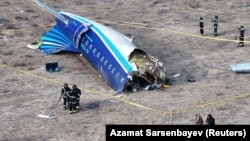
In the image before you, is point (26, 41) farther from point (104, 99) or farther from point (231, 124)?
point (231, 124)

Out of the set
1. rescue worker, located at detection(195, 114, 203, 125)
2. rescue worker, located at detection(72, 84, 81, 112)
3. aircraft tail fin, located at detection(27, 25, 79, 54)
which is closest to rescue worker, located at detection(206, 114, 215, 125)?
rescue worker, located at detection(195, 114, 203, 125)

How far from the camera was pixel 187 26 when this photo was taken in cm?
4347

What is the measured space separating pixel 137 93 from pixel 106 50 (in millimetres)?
3587

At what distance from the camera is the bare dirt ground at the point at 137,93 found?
95.7ft

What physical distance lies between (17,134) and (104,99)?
18.2 ft

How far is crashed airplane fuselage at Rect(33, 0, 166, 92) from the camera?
32125 millimetres

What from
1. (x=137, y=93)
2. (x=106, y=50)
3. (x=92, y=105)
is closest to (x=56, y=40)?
(x=106, y=50)

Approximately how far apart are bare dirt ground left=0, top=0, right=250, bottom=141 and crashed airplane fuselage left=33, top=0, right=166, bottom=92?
26.7 inches

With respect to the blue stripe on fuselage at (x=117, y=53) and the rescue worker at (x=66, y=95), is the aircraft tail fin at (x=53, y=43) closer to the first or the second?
the blue stripe on fuselage at (x=117, y=53)

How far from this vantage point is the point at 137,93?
3212 cm

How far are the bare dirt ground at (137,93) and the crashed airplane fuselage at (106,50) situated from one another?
2.23ft

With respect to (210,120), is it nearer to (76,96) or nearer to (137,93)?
(137,93)

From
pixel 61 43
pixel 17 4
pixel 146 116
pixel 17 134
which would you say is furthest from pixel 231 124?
pixel 17 4

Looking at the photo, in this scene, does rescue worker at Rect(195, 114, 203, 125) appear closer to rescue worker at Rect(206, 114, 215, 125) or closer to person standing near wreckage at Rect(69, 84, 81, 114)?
rescue worker at Rect(206, 114, 215, 125)
